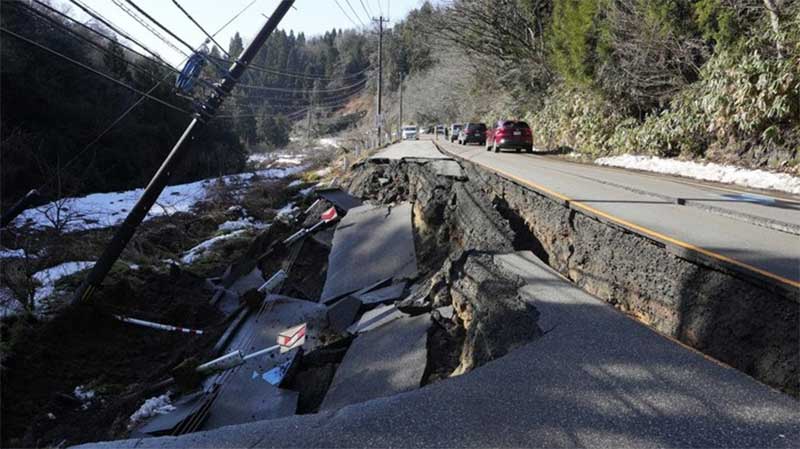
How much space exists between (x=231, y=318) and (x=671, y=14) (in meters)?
15.3

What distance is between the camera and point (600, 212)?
6.66m

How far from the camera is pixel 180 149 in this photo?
952 cm

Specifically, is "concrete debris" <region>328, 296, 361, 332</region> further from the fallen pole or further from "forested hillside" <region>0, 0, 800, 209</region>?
"forested hillside" <region>0, 0, 800, 209</region>

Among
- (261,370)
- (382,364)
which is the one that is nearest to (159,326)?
(261,370)

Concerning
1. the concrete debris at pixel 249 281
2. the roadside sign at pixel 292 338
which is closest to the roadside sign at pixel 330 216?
the concrete debris at pixel 249 281

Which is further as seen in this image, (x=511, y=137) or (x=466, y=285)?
(x=511, y=137)

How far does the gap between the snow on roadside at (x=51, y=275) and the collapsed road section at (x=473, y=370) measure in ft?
14.0

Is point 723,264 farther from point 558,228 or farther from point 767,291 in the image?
point 558,228

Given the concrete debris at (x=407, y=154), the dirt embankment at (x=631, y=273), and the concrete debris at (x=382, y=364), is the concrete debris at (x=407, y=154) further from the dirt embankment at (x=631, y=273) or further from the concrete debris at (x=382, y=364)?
the concrete debris at (x=382, y=364)

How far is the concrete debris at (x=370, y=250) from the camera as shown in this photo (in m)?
8.20

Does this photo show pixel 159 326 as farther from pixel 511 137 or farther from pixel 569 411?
pixel 511 137

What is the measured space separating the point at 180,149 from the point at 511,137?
17.1m

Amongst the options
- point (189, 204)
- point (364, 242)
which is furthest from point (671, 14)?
point (189, 204)

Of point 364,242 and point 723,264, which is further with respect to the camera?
point 364,242
